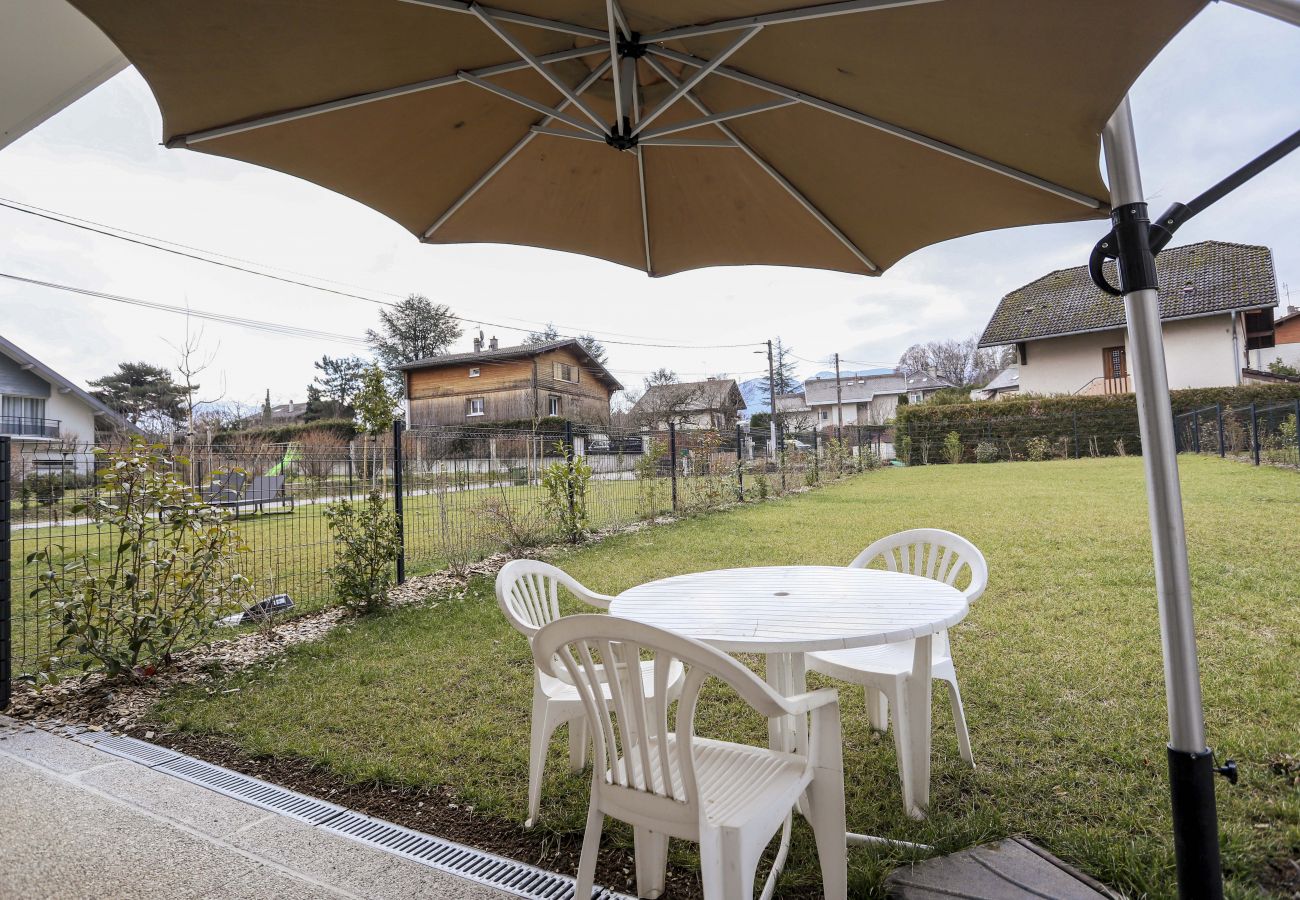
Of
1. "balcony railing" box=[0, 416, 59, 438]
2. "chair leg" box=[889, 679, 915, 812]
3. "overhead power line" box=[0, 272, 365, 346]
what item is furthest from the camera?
"balcony railing" box=[0, 416, 59, 438]

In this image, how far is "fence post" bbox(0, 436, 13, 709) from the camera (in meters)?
3.15

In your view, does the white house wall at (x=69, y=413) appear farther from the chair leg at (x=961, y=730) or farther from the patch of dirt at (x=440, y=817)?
the chair leg at (x=961, y=730)

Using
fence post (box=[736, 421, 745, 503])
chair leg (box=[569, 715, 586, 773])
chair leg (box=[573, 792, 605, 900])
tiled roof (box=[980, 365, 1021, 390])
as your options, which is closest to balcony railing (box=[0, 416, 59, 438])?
fence post (box=[736, 421, 745, 503])

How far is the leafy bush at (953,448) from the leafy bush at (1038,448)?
1740 millimetres

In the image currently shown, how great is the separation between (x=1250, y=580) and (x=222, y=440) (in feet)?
72.0

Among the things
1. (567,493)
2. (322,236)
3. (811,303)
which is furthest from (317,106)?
(811,303)

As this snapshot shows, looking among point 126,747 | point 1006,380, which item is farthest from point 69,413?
point 1006,380

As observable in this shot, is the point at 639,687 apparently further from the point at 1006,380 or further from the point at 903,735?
the point at 1006,380

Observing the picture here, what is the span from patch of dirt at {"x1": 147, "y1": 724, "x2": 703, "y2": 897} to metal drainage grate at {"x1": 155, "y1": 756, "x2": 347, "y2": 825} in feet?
0.13

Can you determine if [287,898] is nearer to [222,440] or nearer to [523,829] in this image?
[523,829]

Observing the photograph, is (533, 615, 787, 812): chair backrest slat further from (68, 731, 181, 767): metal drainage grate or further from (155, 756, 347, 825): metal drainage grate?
(68, 731, 181, 767): metal drainage grate

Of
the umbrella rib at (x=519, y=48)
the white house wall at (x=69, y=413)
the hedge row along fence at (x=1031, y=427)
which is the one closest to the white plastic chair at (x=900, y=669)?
the umbrella rib at (x=519, y=48)

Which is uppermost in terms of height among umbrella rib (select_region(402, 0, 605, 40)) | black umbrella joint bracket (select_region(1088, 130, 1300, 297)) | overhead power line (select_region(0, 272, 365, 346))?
overhead power line (select_region(0, 272, 365, 346))

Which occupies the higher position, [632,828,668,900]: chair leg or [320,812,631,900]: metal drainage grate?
[632,828,668,900]: chair leg
